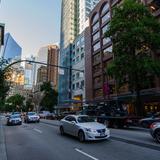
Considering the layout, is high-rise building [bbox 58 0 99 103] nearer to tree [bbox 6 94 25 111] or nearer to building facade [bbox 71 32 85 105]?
building facade [bbox 71 32 85 105]

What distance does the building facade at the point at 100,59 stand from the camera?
47.9 meters

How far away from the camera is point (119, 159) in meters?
8.08

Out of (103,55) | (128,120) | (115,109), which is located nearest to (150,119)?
(128,120)

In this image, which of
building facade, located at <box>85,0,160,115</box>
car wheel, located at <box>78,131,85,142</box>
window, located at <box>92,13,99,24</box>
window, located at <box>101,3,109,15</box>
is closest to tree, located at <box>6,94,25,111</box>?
building facade, located at <box>85,0,160,115</box>

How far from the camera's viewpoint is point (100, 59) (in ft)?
181

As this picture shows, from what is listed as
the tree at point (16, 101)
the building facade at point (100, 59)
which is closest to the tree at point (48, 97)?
the building facade at point (100, 59)

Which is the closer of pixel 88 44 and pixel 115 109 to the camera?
pixel 115 109

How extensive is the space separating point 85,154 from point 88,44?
56.3m

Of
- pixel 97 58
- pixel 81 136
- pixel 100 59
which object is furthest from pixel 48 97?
pixel 81 136

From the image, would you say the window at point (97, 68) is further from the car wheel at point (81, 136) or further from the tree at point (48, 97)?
the car wheel at point (81, 136)

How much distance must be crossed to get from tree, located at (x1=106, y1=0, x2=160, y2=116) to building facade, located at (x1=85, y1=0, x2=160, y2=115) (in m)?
15.0

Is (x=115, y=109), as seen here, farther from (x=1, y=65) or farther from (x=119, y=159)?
(x=119, y=159)

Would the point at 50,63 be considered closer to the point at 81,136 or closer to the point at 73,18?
the point at 73,18

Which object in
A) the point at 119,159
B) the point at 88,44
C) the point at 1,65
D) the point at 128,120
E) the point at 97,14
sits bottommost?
the point at 119,159
